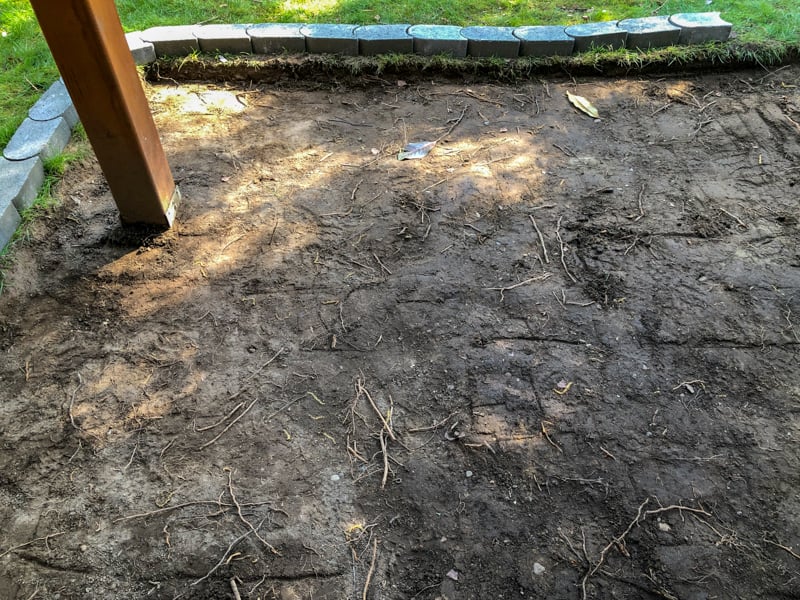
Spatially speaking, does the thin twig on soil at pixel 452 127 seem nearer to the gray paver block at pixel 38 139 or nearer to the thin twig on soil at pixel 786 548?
the gray paver block at pixel 38 139

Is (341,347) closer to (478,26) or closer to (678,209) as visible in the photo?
(678,209)

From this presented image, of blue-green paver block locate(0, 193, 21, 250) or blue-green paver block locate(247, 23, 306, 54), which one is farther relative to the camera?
blue-green paver block locate(247, 23, 306, 54)

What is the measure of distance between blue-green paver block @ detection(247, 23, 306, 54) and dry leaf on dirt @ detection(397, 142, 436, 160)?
1.46 m

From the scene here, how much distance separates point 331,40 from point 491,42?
1269mm

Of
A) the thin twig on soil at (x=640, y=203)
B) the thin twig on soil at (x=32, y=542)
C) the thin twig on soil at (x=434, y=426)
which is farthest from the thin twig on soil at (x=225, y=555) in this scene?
the thin twig on soil at (x=640, y=203)

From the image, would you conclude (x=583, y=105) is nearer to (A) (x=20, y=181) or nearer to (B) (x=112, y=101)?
(B) (x=112, y=101)

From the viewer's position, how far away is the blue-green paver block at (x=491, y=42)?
15.0 feet

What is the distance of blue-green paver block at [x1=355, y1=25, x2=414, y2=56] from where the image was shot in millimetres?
4590

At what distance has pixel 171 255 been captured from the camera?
3268 millimetres

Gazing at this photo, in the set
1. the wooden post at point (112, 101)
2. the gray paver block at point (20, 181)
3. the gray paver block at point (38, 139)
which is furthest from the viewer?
the gray paver block at point (38, 139)

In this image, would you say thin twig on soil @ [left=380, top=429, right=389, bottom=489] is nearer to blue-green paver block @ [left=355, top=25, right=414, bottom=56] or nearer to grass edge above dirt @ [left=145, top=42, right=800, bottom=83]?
grass edge above dirt @ [left=145, top=42, right=800, bottom=83]

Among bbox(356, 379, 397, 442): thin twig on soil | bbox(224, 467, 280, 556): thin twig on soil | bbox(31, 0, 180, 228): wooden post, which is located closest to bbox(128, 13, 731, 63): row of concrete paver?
bbox(31, 0, 180, 228): wooden post

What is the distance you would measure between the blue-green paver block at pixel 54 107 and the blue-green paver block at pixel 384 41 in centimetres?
218

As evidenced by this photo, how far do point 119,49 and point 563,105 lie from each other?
10.0ft
